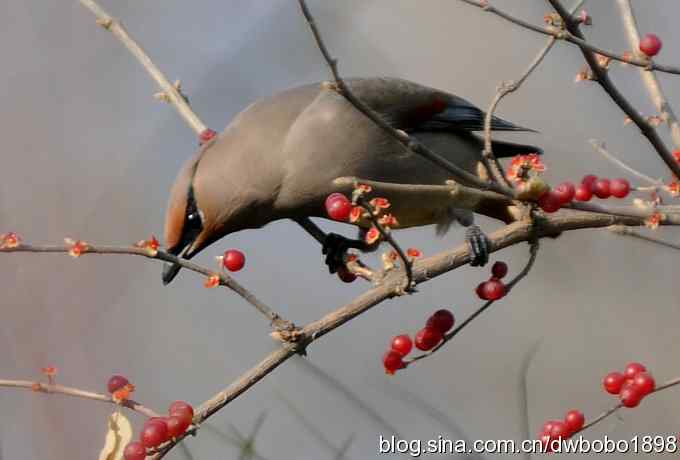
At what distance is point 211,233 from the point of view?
3752 mm

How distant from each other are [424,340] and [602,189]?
2.06ft

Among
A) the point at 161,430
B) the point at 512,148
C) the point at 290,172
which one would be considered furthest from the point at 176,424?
the point at 512,148

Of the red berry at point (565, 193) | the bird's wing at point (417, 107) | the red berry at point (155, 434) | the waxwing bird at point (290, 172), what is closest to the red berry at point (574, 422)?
the red berry at point (565, 193)

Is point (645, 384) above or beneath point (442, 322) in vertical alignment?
beneath

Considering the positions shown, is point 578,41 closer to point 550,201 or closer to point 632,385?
point 550,201

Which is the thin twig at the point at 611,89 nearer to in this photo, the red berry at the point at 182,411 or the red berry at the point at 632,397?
the red berry at the point at 632,397

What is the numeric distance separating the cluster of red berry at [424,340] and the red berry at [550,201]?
66 cm

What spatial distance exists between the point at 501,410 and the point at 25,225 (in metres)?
2.22

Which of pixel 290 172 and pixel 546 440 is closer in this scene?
pixel 546 440

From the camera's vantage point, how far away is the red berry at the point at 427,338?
9.81ft

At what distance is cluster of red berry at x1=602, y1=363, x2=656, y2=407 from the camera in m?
2.71

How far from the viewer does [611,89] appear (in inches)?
94.9

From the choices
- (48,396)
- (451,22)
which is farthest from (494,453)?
(451,22)

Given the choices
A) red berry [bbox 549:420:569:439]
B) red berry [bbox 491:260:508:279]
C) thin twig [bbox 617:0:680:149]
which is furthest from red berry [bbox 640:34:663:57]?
red berry [bbox 549:420:569:439]
